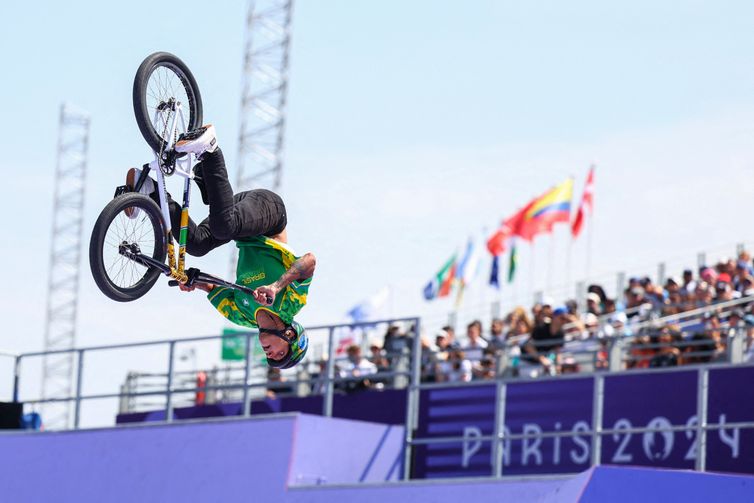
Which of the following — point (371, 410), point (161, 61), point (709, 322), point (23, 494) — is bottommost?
point (23, 494)

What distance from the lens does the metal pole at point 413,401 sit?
1708cm

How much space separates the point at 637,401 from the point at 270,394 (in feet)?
20.0

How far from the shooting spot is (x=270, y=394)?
21062mm

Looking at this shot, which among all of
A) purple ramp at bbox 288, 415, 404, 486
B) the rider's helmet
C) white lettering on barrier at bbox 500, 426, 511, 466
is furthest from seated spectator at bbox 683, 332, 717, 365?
the rider's helmet

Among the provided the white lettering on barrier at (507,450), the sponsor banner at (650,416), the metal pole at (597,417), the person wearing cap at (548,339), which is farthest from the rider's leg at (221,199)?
the white lettering on barrier at (507,450)

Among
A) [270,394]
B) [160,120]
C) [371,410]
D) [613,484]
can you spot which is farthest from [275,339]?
[270,394]

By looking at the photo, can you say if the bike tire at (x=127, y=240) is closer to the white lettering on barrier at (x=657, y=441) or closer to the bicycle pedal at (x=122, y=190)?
the bicycle pedal at (x=122, y=190)

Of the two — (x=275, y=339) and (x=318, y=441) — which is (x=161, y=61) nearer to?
(x=275, y=339)

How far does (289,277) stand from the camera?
396 inches

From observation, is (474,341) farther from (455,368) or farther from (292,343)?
(292,343)

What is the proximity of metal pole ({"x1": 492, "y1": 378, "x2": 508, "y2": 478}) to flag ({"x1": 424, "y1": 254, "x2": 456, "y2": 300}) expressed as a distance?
44.2ft

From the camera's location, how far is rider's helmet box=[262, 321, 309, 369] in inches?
418

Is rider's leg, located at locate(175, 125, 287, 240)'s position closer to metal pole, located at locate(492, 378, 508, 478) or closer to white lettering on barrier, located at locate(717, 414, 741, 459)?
metal pole, located at locate(492, 378, 508, 478)

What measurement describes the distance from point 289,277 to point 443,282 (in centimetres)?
2006
